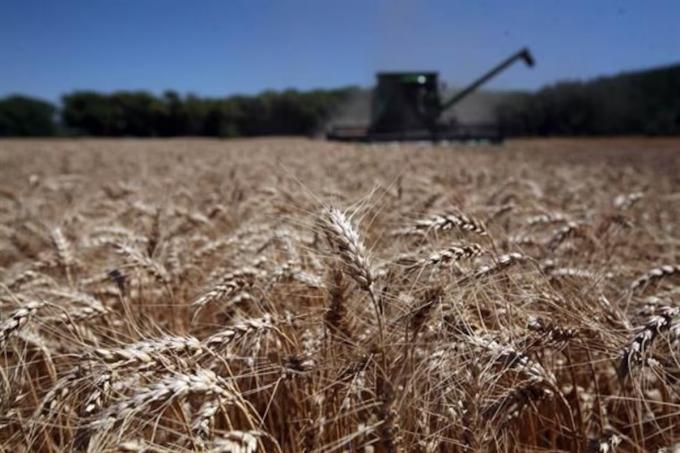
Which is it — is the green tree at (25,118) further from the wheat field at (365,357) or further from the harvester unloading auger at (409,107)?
the wheat field at (365,357)

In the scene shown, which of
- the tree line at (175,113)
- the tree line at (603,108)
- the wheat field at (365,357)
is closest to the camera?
the wheat field at (365,357)

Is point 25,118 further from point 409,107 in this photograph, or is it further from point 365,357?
point 365,357

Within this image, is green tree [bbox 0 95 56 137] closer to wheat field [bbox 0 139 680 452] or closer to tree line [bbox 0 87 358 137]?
tree line [bbox 0 87 358 137]

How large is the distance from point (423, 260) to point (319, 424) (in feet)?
1.62

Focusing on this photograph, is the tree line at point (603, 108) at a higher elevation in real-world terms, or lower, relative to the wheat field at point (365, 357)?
higher

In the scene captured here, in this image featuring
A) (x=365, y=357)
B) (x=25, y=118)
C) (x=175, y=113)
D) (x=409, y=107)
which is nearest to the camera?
(x=365, y=357)

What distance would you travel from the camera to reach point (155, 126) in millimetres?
55406

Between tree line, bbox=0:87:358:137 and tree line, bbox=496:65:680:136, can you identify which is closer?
tree line, bbox=496:65:680:136

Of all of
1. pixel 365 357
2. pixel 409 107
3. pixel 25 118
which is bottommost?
pixel 25 118

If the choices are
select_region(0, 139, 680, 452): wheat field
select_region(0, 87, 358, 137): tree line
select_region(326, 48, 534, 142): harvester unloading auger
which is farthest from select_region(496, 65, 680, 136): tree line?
select_region(0, 139, 680, 452): wheat field

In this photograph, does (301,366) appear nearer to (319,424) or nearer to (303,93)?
(319,424)

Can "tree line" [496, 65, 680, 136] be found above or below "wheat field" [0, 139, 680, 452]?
above

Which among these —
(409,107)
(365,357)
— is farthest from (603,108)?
(365,357)

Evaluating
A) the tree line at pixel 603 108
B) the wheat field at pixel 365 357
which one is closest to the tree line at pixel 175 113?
the tree line at pixel 603 108
